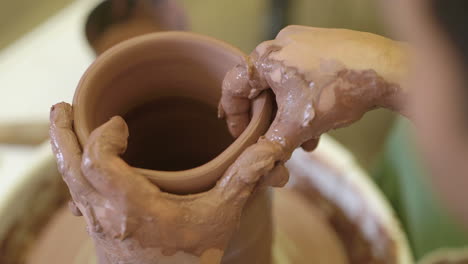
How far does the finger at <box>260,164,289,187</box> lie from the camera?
0.63 meters

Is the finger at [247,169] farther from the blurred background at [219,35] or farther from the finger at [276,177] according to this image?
the blurred background at [219,35]

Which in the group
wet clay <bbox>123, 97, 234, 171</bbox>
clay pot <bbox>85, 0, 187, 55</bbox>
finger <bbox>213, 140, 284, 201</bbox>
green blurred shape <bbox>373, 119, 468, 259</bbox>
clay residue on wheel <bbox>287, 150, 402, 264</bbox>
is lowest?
green blurred shape <bbox>373, 119, 468, 259</bbox>

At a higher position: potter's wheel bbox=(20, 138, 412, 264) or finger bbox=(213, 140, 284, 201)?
Answer: finger bbox=(213, 140, 284, 201)

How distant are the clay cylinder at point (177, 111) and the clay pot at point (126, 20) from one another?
74 cm

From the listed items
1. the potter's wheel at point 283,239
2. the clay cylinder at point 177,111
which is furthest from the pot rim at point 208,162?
the potter's wheel at point 283,239

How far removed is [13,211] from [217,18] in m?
1.37

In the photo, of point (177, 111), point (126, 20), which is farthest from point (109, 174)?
point (126, 20)

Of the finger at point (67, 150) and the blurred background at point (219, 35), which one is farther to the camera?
the blurred background at point (219, 35)

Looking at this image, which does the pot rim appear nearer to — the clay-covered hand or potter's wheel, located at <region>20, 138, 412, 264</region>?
the clay-covered hand

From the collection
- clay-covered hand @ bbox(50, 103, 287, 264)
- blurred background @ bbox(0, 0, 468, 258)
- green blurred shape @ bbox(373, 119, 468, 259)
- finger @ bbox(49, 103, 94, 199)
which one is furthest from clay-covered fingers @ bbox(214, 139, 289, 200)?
green blurred shape @ bbox(373, 119, 468, 259)

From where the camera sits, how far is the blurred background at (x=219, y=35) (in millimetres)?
1461

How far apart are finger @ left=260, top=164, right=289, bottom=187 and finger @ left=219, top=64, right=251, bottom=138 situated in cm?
10

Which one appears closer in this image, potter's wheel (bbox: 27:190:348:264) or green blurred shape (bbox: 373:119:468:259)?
potter's wheel (bbox: 27:190:348:264)

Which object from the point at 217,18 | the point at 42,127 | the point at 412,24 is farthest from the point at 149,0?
the point at 412,24
